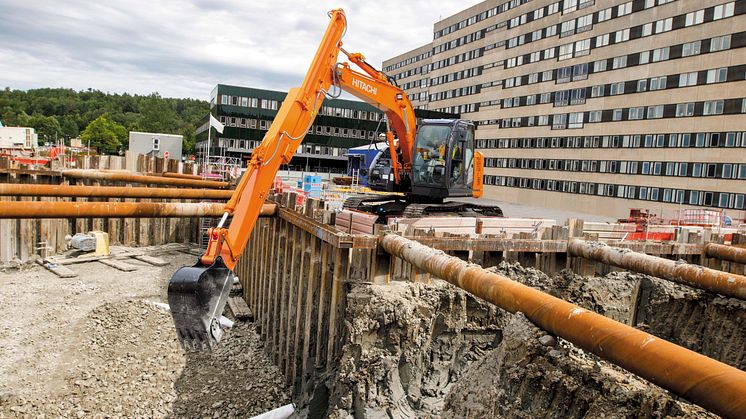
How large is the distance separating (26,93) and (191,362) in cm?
16936

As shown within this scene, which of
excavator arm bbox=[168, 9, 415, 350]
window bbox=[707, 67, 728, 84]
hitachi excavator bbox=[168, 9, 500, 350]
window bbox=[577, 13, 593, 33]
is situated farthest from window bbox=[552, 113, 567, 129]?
excavator arm bbox=[168, 9, 415, 350]

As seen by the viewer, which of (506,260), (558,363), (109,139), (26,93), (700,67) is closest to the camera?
(558,363)

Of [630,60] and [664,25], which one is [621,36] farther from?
[664,25]

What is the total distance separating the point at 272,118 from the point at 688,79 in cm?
4156

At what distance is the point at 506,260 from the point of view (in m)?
9.08

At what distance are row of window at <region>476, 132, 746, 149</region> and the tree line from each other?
7399cm

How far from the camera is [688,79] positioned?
38.6 metres

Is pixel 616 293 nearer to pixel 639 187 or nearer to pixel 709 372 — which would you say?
pixel 709 372

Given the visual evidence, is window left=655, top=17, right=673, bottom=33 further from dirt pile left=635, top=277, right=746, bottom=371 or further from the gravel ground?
the gravel ground

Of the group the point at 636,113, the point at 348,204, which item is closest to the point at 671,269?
the point at 348,204

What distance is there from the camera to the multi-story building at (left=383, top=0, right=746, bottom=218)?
3647cm

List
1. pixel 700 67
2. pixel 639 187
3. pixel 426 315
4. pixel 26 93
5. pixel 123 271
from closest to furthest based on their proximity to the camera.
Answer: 1. pixel 426 315
2. pixel 123 271
3. pixel 700 67
4. pixel 639 187
5. pixel 26 93

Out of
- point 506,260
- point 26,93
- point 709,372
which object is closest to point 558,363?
point 709,372

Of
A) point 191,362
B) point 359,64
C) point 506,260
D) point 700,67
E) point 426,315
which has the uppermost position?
point 700,67
